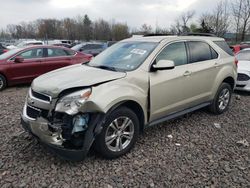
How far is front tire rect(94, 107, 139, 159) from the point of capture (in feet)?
9.29

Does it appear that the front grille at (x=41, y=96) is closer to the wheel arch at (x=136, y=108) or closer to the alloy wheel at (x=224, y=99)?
the wheel arch at (x=136, y=108)

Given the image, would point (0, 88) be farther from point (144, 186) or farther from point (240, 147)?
point (240, 147)

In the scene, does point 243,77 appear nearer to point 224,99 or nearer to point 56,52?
point 224,99

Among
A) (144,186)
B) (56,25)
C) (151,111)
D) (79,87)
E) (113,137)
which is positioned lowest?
(144,186)

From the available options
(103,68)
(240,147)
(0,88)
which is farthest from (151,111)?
(0,88)

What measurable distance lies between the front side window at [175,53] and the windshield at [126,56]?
0.20 m

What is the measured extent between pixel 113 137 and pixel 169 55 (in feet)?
5.56

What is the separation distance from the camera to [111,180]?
2658mm

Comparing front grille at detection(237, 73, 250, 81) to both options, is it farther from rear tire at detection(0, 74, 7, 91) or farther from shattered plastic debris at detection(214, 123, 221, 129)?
rear tire at detection(0, 74, 7, 91)

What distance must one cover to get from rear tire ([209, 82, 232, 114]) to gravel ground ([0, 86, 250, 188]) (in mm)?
610

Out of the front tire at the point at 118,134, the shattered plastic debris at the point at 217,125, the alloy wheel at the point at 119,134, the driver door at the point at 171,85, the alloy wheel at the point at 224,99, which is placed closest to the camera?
the front tire at the point at 118,134

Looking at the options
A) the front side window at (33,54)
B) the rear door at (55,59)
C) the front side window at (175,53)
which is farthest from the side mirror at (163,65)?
the front side window at (33,54)

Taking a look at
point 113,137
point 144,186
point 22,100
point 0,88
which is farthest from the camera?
point 0,88

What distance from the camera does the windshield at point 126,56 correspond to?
132 inches
